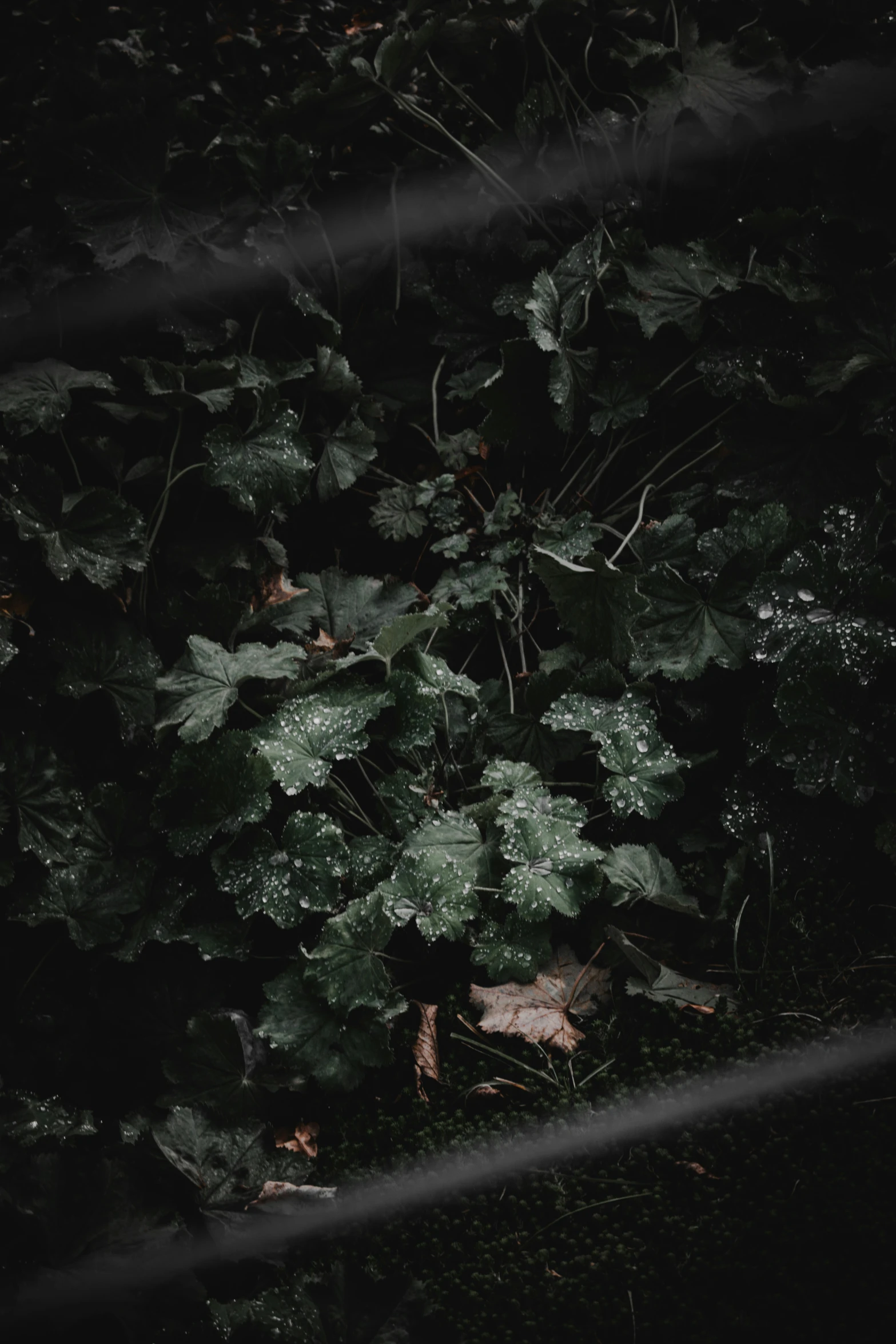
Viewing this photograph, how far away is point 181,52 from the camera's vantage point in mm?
2340

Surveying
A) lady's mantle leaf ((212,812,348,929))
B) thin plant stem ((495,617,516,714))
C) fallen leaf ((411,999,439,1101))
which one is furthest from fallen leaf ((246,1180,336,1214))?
thin plant stem ((495,617,516,714))

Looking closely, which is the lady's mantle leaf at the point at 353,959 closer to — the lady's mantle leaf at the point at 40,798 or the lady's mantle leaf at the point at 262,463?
the lady's mantle leaf at the point at 40,798

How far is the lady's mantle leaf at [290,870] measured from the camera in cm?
175

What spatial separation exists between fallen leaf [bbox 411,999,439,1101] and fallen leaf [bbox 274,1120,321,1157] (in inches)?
9.4

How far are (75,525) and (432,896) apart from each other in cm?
106

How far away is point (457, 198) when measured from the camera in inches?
90.1

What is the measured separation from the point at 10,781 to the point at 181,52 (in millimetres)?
1942

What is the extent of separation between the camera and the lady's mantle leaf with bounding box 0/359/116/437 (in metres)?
1.78

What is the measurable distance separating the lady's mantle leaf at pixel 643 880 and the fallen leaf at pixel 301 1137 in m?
0.75

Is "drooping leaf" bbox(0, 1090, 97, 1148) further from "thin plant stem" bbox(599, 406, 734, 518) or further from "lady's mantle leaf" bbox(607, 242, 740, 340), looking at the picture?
"lady's mantle leaf" bbox(607, 242, 740, 340)

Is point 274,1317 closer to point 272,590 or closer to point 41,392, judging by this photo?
point 272,590

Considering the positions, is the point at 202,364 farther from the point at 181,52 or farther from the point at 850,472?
the point at 850,472

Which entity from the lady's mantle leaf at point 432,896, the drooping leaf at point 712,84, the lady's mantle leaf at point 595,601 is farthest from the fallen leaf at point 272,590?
the drooping leaf at point 712,84

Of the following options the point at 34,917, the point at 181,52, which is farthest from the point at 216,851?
the point at 181,52
